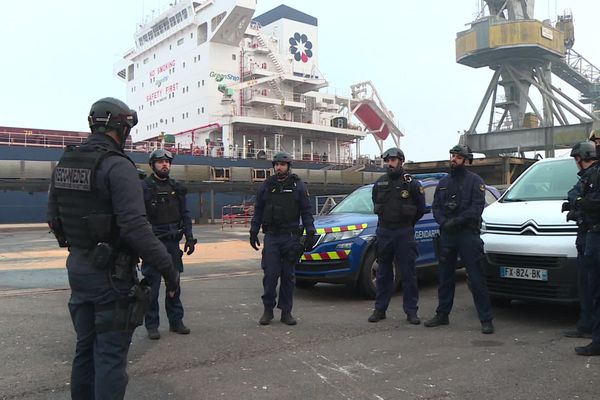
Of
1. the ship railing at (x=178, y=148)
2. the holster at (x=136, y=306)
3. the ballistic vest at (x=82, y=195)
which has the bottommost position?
the holster at (x=136, y=306)

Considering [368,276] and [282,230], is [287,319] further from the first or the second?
[368,276]

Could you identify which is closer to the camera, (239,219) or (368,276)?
(368,276)

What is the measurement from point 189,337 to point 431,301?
10.8 ft

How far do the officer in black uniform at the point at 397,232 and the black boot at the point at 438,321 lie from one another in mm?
150

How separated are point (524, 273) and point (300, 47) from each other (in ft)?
129

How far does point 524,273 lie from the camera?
16.2ft

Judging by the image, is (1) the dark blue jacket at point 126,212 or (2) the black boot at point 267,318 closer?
(1) the dark blue jacket at point 126,212

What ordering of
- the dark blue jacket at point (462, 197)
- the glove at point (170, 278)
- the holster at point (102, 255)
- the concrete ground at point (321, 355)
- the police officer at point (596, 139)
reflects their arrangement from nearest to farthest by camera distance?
the holster at point (102, 255) → the glove at point (170, 278) → the concrete ground at point (321, 355) → the police officer at point (596, 139) → the dark blue jacket at point (462, 197)

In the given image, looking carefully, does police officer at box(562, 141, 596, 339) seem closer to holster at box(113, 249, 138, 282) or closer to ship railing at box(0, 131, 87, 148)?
holster at box(113, 249, 138, 282)

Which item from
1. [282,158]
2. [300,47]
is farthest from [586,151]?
[300,47]

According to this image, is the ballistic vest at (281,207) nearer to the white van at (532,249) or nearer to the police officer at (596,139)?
the white van at (532,249)

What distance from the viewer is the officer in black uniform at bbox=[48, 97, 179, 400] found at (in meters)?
2.49

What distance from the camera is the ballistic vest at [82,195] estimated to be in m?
2.50

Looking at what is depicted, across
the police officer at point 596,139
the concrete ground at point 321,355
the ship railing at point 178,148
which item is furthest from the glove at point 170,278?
the ship railing at point 178,148
